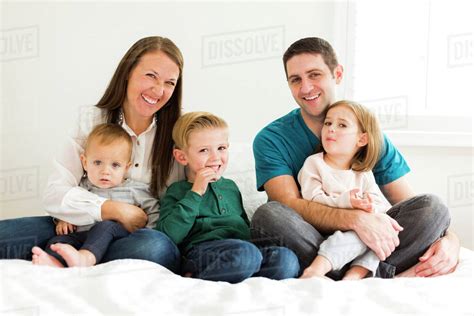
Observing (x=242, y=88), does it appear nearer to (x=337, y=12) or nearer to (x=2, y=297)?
(x=337, y=12)

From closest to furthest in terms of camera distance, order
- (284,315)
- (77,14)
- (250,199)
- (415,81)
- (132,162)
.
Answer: (284,315), (132,162), (250,199), (77,14), (415,81)

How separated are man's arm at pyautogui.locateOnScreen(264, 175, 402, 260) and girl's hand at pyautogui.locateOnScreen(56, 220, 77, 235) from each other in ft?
2.00

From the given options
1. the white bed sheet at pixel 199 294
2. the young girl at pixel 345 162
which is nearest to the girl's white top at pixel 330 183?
the young girl at pixel 345 162

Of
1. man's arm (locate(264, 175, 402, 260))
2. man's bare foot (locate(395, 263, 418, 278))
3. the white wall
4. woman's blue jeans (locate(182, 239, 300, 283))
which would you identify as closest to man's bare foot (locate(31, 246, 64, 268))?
woman's blue jeans (locate(182, 239, 300, 283))

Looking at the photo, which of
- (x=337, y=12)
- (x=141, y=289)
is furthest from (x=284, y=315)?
(x=337, y=12)

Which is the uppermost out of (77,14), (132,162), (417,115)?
(77,14)

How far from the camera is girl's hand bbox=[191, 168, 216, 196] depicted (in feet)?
5.44

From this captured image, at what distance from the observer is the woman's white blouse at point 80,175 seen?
171cm

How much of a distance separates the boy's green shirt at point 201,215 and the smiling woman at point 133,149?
106mm

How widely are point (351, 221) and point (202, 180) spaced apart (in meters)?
0.42

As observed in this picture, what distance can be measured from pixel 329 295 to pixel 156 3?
5.56ft

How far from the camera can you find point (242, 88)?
8.45ft

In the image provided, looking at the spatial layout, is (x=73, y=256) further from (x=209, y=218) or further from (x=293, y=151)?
(x=293, y=151)

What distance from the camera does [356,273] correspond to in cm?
153
